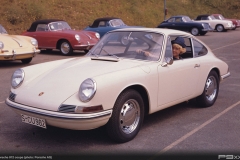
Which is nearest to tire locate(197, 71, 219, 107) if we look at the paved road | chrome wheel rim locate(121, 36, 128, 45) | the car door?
the paved road

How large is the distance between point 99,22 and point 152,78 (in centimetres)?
1389

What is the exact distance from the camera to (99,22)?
1834 centimetres

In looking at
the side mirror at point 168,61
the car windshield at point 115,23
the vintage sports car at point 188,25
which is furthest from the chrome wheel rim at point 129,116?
the vintage sports car at point 188,25

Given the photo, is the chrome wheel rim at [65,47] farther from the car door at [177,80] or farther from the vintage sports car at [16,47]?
the car door at [177,80]

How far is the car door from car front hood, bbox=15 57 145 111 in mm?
447

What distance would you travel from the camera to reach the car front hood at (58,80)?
169 inches

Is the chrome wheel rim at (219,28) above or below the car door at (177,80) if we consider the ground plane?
below

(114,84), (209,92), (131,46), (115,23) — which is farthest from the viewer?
(115,23)

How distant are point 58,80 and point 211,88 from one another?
303cm

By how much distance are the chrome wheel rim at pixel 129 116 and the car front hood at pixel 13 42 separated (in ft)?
22.3

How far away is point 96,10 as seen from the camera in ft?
97.9

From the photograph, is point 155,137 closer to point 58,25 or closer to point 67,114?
point 67,114

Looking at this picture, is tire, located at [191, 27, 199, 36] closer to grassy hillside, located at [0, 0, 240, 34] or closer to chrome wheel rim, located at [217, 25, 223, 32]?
A: chrome wheel rim, located at [217, 25, 223, 32]

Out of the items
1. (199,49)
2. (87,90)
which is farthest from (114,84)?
(199,49)
